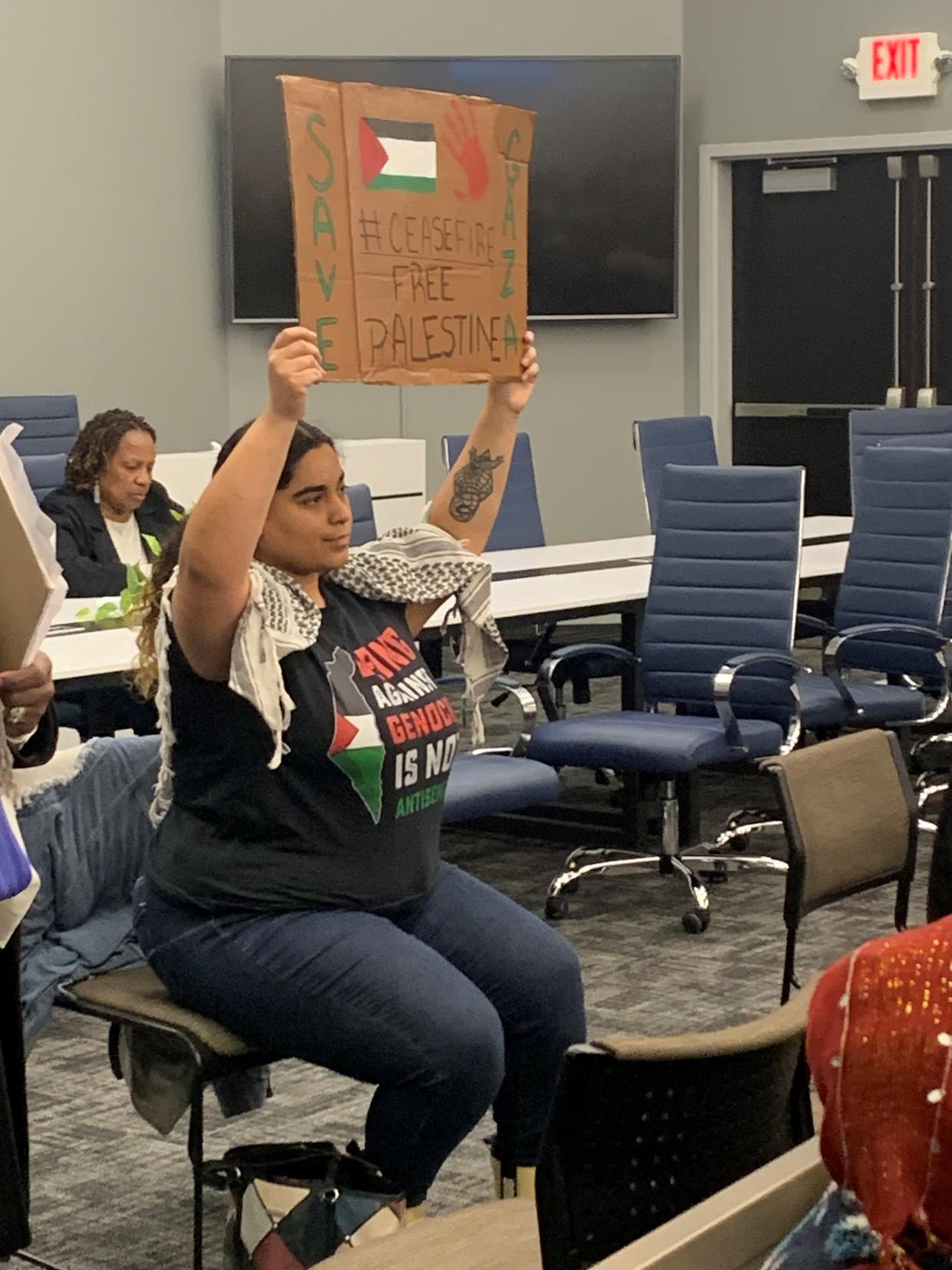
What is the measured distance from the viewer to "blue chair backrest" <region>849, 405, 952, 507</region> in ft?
24.1

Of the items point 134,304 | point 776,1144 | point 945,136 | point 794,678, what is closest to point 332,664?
point 776,1144

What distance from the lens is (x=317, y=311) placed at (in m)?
2.65

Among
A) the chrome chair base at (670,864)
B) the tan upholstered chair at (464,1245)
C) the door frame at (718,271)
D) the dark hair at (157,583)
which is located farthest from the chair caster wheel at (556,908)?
the door frame at (718,271)

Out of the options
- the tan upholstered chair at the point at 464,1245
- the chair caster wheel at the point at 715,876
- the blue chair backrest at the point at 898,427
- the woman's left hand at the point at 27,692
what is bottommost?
the chair caster wheel at the point at 715,876

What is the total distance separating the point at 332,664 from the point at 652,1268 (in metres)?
1.43

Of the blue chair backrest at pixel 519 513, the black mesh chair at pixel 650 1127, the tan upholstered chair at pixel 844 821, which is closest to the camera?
the black mesh chair at pixel 650 1127

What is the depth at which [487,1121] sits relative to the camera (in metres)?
3.56

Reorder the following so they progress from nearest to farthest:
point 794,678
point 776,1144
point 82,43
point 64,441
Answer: point 776,1144 → point 794,678 → point 64,441 → point 82,43

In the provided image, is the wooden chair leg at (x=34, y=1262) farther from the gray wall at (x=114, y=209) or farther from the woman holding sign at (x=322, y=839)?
the gray wall at (x=114, y=209)

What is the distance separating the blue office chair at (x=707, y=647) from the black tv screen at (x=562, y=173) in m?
4.55

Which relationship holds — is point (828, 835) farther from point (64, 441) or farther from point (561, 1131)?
point (64, 441)

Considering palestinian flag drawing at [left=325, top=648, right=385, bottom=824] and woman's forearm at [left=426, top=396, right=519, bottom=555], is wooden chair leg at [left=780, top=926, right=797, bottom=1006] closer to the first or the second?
woman's forearm at [left=426, top=396, right=519, bottom=555]

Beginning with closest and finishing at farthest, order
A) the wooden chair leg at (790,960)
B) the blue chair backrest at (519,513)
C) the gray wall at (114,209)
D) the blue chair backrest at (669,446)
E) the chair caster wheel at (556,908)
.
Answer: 1. the wooden chair leg at (790,960)
2. the chair caster wheel at (556,908)
3. the blue chair backrest at (519,513)
4. the blue chair backrest at (669,446)
5. the gray wall at (114,209)

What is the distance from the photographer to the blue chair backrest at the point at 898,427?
7.36 meters
